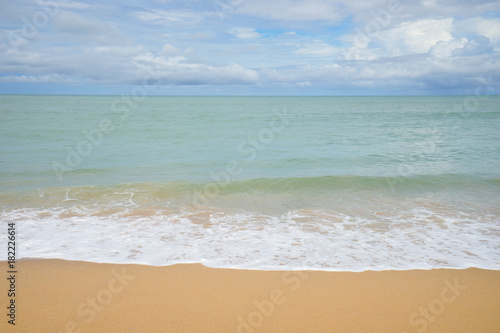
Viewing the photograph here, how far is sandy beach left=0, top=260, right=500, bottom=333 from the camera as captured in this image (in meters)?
3.94

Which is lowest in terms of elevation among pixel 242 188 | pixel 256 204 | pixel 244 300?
pixel 244 300

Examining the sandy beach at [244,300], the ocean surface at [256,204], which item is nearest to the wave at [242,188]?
the ocean surface at [256,204]

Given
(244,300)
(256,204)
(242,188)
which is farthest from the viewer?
(242,188)

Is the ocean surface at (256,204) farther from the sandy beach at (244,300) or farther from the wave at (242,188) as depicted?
the sandy beach at (244,300)

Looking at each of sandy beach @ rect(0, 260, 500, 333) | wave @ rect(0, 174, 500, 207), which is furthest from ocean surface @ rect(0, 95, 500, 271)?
sandy beach @ rect(0, 260, 500, 333)

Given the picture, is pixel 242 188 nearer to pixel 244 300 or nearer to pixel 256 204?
pixel 256 204

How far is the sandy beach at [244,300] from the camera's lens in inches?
155

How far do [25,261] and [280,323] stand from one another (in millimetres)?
4598

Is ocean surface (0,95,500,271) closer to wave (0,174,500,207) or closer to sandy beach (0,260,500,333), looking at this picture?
wave (0,174,500,207)

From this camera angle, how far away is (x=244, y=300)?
176 inches

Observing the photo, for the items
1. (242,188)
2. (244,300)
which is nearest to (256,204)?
(242,188)

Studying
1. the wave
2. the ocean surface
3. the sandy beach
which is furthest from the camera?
the wave

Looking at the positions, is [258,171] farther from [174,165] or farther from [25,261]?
[25,261]

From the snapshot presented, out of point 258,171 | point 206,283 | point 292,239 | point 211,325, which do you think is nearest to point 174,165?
point 258,171
